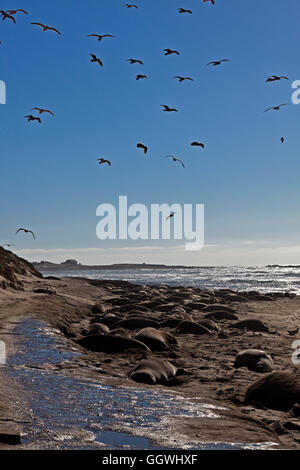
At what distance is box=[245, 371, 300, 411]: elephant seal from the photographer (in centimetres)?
680

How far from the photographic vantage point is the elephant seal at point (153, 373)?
7992mm

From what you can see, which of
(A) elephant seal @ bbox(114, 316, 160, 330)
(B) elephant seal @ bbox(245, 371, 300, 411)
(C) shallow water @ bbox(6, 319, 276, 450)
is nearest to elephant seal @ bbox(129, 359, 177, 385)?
(C) shallow water @ bbox(6, 319, 276, 450)

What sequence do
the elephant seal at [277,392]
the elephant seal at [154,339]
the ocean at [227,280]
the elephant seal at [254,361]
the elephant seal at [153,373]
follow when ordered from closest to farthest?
the elephant seal at [277,392] → the elephant seal at [153,373] → the elephant seal at [254,361] → the elephant seal at [154,339] → the ocean at [227,280]

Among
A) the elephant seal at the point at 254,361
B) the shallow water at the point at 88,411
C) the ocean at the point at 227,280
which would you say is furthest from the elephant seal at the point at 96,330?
the ocean at the point at 227,280

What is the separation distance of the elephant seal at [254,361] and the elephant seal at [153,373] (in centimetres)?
174

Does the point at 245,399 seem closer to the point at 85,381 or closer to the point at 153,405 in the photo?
the point at 153,405

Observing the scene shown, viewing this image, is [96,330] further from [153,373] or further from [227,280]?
[227,280]

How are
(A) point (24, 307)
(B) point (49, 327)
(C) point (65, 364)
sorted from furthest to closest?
(A) point (24, 307) < (B) point (49, 327) < (C) point (65, 364)

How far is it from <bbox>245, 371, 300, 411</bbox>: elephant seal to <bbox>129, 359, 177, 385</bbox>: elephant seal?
65.4 inches

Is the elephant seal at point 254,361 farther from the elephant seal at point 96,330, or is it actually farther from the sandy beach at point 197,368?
the elephant seal at point 96,330

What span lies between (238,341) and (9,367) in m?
7.94

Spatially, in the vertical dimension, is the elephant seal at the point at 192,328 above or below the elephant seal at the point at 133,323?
below
